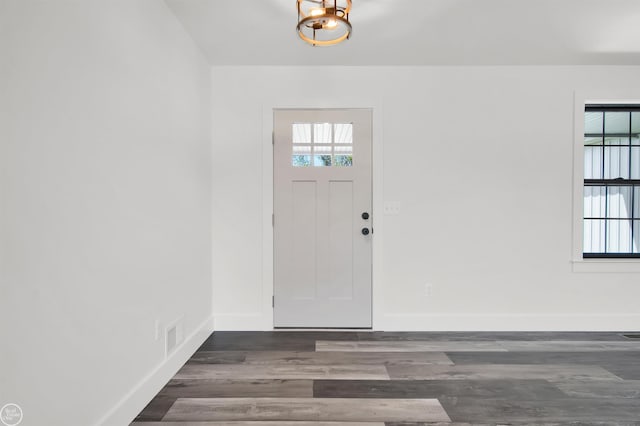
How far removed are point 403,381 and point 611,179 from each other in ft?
9.26

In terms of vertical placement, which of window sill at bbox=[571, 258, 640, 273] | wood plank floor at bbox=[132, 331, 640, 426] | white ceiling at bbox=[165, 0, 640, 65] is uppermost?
white ceiling at bbox=[165, 0, 640, 65]

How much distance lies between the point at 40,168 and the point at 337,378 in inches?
75.9

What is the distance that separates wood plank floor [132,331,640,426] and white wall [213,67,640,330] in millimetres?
284

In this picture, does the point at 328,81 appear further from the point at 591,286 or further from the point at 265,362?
the point at 591,286

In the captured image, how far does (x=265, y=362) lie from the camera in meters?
2.43

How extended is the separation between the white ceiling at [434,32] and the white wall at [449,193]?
0.19 metres

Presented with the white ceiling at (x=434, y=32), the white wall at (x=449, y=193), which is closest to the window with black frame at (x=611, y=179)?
the white wall at (x=449, y=193)

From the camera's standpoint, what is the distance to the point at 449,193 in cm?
310

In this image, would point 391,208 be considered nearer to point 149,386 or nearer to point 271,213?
point 271,213

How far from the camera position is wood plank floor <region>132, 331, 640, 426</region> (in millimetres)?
1785

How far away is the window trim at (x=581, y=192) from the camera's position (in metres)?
3.06

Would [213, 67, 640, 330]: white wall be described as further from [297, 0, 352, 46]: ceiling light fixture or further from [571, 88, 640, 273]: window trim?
[297, 0, 352, 46]: ceiling light fixture

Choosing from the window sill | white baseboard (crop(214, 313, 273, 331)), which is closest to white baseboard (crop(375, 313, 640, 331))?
the window sill

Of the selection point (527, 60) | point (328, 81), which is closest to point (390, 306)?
point (328, 81)
